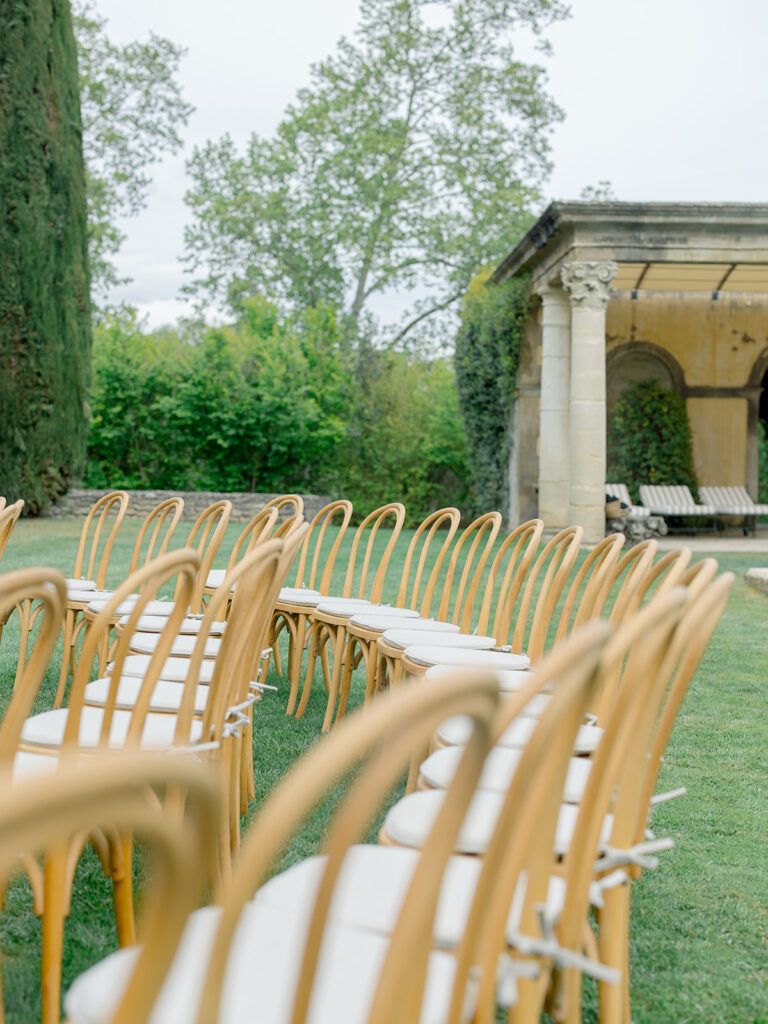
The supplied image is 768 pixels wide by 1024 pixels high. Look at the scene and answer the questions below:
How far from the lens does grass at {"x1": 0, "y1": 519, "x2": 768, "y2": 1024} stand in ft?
7.55

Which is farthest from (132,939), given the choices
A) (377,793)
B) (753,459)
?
(753,459)

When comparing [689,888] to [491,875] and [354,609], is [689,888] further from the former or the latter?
[354,609]

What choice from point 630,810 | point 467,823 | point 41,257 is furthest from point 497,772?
point 41,257

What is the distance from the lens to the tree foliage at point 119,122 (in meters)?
23.1

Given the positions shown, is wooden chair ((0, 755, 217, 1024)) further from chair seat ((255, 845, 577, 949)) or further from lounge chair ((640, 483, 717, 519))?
lounge chair ((640, 483, 717, 519))

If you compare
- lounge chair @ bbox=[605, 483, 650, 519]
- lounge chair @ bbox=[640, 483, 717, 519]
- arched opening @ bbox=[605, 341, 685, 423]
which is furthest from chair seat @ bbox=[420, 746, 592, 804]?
arched opening @ bbox=[605, 341, 685, 423]

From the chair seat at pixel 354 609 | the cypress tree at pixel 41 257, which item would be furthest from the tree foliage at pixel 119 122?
the chair seat at pixel 354 609

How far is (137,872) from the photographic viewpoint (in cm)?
292

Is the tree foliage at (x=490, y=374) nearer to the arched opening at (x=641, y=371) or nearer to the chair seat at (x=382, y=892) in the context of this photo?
the arched opening at (x=641, y=371)

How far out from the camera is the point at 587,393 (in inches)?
455

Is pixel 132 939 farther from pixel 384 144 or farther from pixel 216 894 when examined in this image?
pixel 384 144

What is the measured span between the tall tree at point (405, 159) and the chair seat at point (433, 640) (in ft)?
67.8

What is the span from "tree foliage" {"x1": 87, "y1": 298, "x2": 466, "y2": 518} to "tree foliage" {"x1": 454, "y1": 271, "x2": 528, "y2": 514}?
131 cm

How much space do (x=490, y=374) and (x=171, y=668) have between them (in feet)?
39.9
